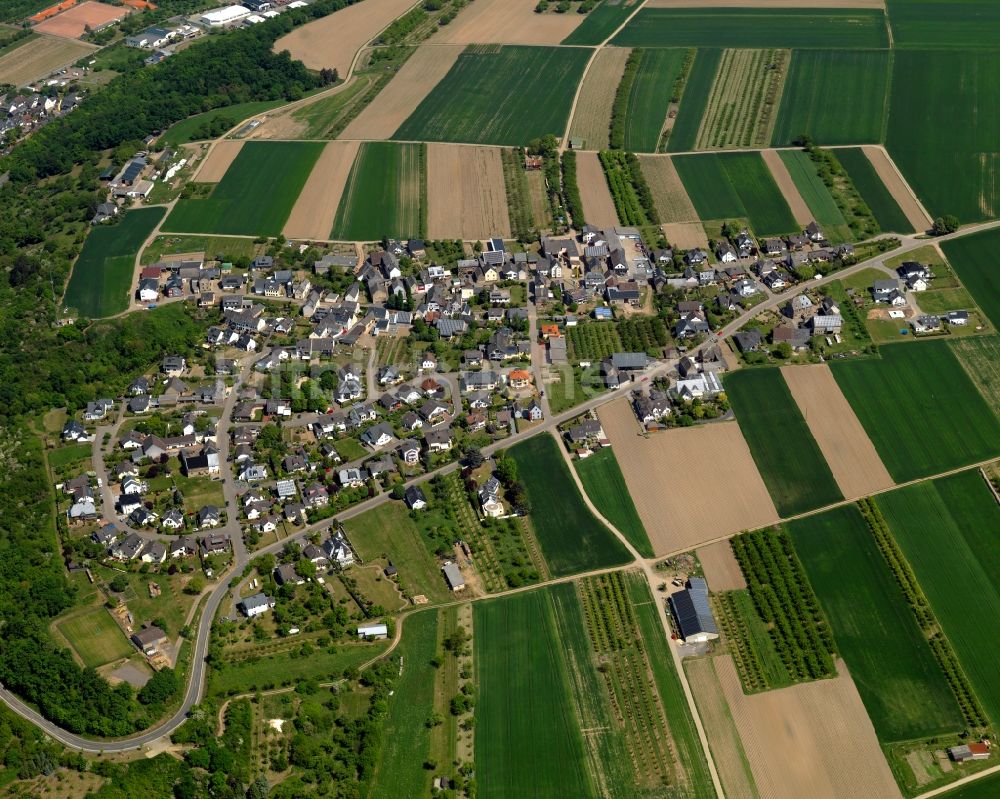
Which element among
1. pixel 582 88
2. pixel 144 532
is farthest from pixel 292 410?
pixel 582 88

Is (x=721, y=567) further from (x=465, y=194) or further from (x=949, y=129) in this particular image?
(x=949, y=129)

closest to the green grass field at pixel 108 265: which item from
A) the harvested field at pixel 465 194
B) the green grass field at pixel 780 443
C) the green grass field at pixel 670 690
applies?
the harvested field at pixel 465 194

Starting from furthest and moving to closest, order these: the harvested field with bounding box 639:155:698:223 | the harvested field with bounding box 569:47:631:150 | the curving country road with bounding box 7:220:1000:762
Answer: the harvested field with bounding box 569:47:631:150
the harvested field with bounding box 639:155:698:223
the curving country road with bounding box 7:220:1000:762

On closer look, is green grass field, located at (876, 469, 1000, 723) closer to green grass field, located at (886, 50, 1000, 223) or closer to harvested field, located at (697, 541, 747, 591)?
harvested field, located at (697, 541, 747, 591)

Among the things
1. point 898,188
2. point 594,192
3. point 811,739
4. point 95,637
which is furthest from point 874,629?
point 594,192

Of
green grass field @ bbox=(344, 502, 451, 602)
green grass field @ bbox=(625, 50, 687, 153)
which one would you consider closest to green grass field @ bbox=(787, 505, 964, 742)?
green grass field @ bbox=(344, 502, 451, 602)

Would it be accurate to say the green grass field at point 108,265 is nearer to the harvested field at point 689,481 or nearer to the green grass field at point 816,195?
the harvested field at point 689,481

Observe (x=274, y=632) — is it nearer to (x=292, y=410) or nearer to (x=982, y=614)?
(x=292, y=410)
